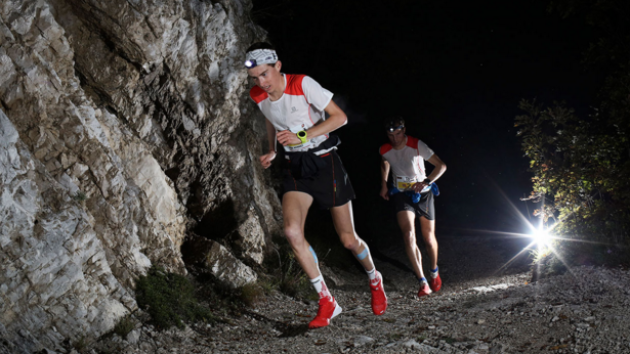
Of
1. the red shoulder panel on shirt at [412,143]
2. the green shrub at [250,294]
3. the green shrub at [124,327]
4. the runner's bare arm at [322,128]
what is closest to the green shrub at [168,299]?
the green shrub at [124,327]

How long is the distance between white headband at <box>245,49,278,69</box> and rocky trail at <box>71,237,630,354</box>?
2344 millimetres

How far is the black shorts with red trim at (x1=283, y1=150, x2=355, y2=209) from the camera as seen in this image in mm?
4457

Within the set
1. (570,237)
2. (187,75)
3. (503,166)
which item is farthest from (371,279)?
(503,166)

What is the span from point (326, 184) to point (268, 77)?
1068 millimetres

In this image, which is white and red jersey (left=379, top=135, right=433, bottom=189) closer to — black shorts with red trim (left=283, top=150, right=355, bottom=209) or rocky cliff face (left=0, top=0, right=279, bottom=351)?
rocky cliff face (left=0, top=0, right=279, bottom=351)

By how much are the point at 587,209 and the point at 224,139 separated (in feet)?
16.8

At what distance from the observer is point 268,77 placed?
4109 mm

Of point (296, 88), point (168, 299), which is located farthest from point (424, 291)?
point (296, 88)

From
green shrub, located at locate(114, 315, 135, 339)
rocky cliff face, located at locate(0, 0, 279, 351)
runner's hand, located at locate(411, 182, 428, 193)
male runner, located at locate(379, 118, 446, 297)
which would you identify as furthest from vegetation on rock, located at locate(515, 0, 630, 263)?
green shrub, located at locate(114, 315, 135, 339)

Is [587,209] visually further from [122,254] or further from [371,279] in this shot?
[122,254]

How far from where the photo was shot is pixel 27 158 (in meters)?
4.18

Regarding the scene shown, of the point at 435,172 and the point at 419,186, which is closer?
the point at 419,186

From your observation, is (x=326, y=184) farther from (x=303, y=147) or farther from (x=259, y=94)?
(x=259, y=94)

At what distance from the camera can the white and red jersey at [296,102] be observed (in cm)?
422
